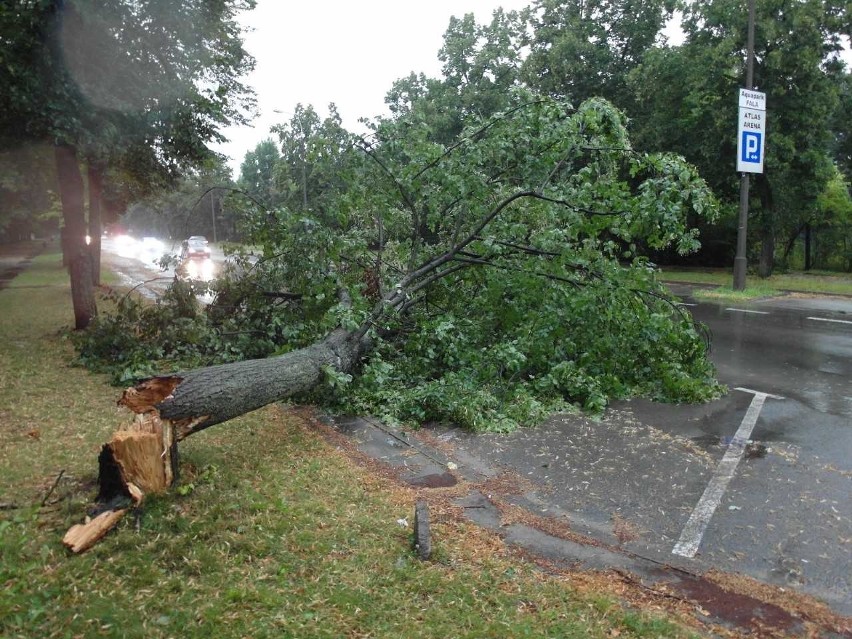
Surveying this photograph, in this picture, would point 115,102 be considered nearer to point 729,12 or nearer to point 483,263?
point 483,263

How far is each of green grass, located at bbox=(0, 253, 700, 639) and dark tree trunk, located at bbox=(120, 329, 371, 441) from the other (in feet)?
1.25

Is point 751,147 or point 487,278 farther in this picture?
point 751,147

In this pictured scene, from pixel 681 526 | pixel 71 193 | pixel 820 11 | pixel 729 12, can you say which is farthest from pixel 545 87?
pixel 681 526

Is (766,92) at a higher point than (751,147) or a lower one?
higher

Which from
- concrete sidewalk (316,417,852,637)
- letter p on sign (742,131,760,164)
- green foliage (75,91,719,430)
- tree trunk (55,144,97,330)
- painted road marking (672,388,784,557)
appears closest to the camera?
concrete sidewalk (316,417,852,637)

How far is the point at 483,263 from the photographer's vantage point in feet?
25.8

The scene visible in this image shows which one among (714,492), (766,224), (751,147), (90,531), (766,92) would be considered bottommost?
(714,492)

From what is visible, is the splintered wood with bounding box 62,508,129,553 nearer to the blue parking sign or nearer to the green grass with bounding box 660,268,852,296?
the green grass with bounding box 660,268,852,296

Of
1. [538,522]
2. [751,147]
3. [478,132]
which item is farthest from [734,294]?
[538,522]

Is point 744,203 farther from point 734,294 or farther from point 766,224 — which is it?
point 766,224

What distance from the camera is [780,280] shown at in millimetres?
20078

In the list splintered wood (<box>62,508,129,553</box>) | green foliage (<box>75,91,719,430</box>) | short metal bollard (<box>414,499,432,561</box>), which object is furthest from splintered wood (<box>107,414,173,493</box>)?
green foliage (<box>75,91,719,430</box>)

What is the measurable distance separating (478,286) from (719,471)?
13.1ft

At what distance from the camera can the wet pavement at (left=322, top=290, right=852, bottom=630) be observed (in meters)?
3.87
